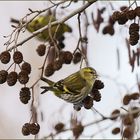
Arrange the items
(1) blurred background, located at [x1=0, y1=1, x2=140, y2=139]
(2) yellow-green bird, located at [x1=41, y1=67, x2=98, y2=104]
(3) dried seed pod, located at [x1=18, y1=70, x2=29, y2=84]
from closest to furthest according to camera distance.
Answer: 1. (3) dried seed pod, located at [x1=18, y1=70, x2=29, y2=84]
2. (2) yellow-green bird, located at [x1=41, y1=67, x2=98, y2=104]
3. (1) blurred background, located at [x1=0, y1=1, x2=140, y2=139]

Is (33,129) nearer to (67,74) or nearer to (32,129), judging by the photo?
(32,129)

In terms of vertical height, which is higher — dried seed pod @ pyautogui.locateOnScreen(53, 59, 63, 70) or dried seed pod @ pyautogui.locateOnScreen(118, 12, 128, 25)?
dried seed pod @ pyautogui.locateOnScreen(118, 12, 128, 25)

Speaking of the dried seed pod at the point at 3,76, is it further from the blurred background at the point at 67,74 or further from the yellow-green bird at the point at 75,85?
the blurred background at the point at 67,74

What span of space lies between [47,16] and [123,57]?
0.74 metres

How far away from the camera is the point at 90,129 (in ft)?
6.61

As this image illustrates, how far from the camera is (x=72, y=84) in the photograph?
1021 millimetres

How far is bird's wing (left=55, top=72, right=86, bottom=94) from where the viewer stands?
102 cm

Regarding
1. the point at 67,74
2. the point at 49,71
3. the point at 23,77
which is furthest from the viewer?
the point at 67,74

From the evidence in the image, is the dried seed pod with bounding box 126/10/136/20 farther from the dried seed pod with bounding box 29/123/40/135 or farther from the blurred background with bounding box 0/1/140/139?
the blurred background with bounding box 0/1/140/139

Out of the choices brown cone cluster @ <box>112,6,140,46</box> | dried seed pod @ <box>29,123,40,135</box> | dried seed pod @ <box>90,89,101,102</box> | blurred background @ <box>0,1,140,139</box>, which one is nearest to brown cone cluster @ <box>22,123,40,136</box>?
dried seed pod @ <box>29,123,40,135</box>

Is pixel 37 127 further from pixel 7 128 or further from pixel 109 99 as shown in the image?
pixel 109 99

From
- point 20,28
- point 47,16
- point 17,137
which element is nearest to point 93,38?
point 17,137

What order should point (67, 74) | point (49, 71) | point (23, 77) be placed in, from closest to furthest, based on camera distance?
1. point (23, 77)
2. point (49, 71)
3. point (67, 74)

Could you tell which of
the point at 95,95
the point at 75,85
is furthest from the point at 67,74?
the point at 95,95
